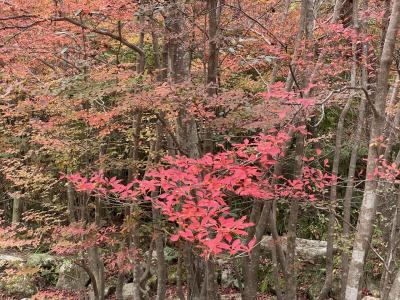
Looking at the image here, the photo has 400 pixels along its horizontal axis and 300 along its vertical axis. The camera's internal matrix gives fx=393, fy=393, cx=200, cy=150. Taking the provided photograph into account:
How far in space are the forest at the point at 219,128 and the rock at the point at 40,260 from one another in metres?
1.07

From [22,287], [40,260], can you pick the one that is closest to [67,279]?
[40,260]

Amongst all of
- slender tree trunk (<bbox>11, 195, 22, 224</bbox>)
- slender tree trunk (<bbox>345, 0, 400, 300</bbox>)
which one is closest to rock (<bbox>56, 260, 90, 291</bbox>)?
slender tree trunk (<bbox>11, 195, 22, 224</bbox>)

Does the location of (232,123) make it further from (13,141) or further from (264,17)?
(13,141)

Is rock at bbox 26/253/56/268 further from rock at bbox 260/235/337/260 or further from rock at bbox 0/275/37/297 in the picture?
rock at bbox 260/235/337/260

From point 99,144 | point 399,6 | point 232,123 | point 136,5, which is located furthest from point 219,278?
point 399,6

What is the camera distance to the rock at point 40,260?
11174 millimetres

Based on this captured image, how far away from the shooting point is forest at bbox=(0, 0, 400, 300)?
390 cm

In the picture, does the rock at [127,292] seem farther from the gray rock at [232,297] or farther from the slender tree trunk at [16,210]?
the slender tree trunk at [16,210]

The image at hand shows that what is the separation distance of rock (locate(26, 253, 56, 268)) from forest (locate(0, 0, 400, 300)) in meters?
1.07

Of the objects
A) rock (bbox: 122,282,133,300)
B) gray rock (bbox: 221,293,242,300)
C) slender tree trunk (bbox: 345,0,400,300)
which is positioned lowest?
rock (bbox: 122,282,133,300)

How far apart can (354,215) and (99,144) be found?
7057 millimetres

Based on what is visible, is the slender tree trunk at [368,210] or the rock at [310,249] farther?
the rock at [310,249]

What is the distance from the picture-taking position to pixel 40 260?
451 inches

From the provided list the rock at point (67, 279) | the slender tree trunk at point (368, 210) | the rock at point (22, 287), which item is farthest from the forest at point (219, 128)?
the rock at point (22, 287)
